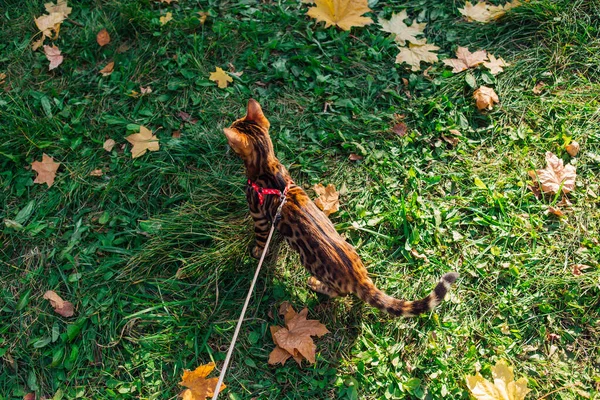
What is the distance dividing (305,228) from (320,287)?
584mm

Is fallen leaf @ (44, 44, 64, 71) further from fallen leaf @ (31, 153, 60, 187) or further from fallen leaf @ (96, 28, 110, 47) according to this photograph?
fallen leaf @ (31, 153, 60, 187)

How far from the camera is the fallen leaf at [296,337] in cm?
314

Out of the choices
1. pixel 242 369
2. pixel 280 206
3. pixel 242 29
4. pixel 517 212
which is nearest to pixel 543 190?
pixel 517 212

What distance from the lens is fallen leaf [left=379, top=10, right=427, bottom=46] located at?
446 cm

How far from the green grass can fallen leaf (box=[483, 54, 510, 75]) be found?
76 millimetres

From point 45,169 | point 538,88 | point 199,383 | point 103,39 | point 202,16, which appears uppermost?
point 202,16

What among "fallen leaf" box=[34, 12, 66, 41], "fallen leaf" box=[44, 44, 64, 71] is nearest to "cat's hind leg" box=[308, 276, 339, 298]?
"fallen leaf" box=[44, 44, 64, 71]

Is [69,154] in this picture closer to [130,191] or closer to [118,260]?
[130,191]

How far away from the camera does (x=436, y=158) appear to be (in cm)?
394

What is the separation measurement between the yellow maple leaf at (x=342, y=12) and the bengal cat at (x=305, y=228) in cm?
179

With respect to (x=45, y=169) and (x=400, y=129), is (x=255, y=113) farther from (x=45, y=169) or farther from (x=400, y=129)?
(x=45, y=169)

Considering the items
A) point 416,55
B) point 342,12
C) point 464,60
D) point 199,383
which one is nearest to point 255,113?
point 199,383

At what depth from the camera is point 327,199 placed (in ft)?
12.1

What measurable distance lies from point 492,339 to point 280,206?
1718mm
